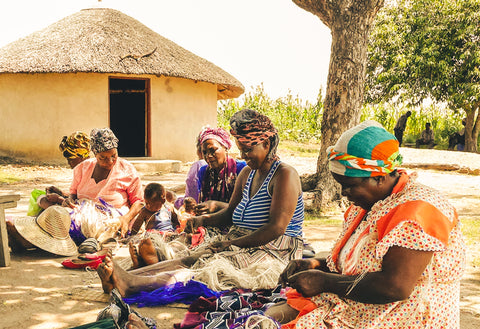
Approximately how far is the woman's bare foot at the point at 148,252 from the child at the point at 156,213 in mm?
1027

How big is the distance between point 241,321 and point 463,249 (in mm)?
996

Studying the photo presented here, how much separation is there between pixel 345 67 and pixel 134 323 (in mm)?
5301

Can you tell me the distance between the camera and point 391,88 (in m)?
19.4

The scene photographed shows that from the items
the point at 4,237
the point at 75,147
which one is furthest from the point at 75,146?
the point at 4,237

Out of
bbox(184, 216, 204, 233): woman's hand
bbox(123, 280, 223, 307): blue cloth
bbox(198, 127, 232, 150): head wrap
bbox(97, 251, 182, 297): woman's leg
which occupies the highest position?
bbox(198, 127, 232, 150): head wrap

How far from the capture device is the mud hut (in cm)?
1295

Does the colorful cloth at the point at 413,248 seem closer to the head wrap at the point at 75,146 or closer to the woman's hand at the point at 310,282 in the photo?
the woman's hand at the point at 310,282

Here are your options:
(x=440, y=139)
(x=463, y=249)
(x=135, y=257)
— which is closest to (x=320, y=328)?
(x=463, y=249)

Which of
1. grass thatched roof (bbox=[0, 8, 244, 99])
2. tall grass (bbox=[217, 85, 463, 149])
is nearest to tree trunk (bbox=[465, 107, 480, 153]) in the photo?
tall grass (bbox=[217, 85, 463, 149])

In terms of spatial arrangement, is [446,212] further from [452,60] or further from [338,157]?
[452,60]

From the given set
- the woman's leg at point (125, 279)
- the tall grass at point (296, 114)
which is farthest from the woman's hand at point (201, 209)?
the tall grass at point (296, 114)

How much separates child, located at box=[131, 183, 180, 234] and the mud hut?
28.4 ft

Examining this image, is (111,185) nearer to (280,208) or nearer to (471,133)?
(280,208)

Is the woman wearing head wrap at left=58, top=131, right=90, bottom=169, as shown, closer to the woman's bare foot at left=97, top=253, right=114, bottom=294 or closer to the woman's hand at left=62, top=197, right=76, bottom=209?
the woman's hand at left=62, top=197, right=76, bottom=209
